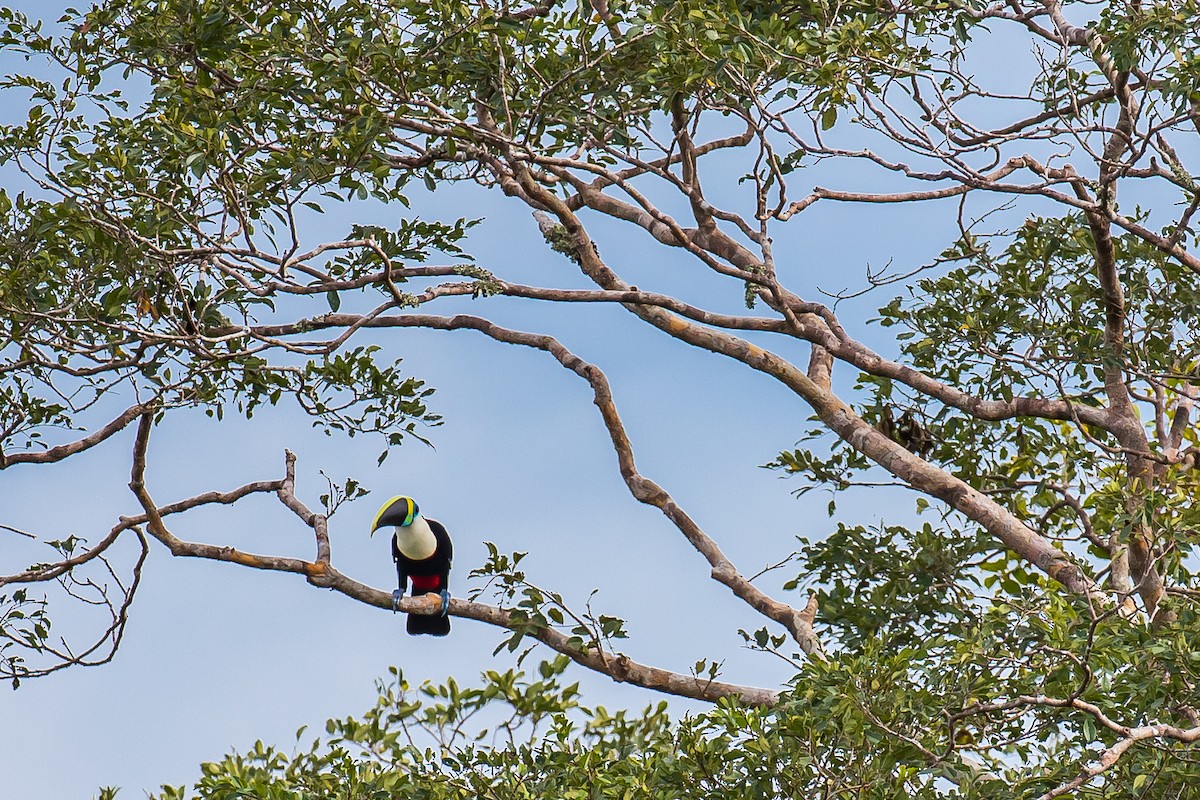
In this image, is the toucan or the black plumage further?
the black plumage

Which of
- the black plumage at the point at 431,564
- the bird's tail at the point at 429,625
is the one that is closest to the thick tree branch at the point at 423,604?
the bird's tail at the point at 429,625

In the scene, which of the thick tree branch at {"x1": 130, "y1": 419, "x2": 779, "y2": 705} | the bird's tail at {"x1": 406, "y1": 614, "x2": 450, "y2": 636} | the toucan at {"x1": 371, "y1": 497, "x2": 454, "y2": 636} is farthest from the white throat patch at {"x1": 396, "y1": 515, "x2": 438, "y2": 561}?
the thick tree branch at {"x1": 130, "y1": 419, "x2": 779, "y2": 705}

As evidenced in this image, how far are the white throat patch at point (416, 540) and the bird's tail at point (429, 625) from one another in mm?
509

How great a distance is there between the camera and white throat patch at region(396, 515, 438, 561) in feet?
29.6

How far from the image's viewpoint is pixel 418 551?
904 cm

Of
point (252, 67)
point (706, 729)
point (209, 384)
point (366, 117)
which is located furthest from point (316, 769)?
point (252, 67)

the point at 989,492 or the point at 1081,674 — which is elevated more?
the point at 989,492

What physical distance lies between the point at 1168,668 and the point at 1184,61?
2.80 metres

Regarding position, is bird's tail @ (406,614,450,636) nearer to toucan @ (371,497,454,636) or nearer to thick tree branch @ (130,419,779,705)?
toucan @ (371,497,454,636)

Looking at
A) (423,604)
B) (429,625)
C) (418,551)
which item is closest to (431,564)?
(418,551)

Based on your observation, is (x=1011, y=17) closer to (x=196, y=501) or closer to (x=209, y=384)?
(x=209, y=384)

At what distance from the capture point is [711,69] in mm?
5906

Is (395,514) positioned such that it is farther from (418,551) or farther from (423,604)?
(423,604)

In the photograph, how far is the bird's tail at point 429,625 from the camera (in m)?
8.70
